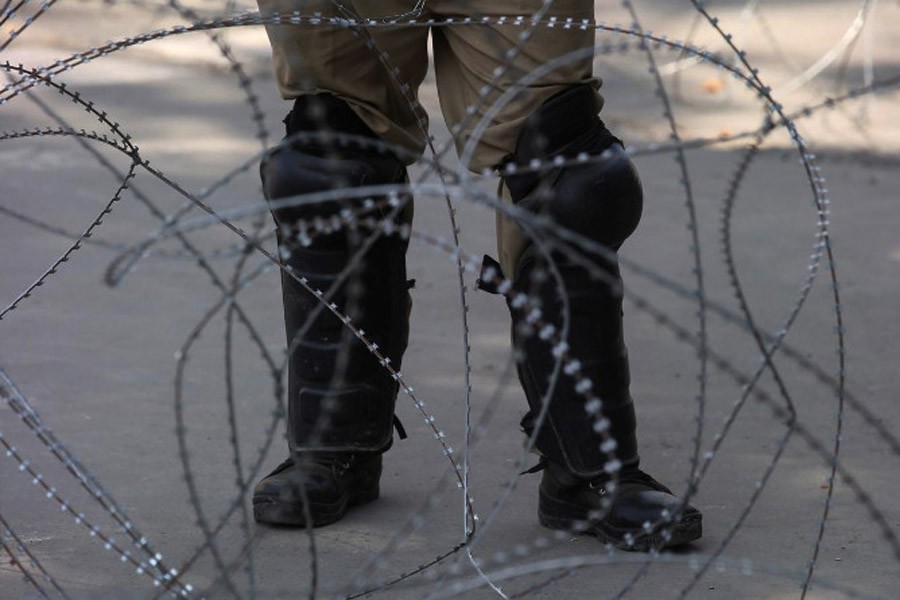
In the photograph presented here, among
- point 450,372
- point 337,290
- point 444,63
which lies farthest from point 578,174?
point 450,372

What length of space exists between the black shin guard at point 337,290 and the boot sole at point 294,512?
11cm

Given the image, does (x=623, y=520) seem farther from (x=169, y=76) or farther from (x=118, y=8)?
(x=118, y=8)

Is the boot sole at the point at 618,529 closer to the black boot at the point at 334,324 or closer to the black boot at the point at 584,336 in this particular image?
the black boot at the point at 584,336

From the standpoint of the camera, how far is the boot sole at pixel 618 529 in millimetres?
2504

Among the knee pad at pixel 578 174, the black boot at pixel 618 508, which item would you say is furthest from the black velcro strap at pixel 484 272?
the black boot at pixel 618 508

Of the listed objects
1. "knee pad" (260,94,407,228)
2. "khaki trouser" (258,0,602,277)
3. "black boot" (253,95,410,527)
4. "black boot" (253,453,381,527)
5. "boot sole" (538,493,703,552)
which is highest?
"khaki trouser" (258,0,602,277)

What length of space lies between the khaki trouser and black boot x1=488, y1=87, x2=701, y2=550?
0.04m

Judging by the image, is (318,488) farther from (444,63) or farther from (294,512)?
(444,63)

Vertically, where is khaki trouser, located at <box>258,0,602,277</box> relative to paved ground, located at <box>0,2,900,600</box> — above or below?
above

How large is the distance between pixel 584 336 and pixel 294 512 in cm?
59

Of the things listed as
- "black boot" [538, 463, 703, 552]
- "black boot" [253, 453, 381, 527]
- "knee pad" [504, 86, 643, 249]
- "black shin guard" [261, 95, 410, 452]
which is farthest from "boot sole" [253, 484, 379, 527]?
"knee pad" [504, 86, 643, 249]

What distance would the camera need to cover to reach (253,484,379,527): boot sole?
8.63 ft

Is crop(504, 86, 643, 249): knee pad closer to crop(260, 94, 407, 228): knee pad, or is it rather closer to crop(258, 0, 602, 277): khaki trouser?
crop(258, 0, 602, 277): khaki trouser

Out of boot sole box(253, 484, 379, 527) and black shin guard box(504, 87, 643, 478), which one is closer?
black shin guard box(504, 87, 643, 478)
